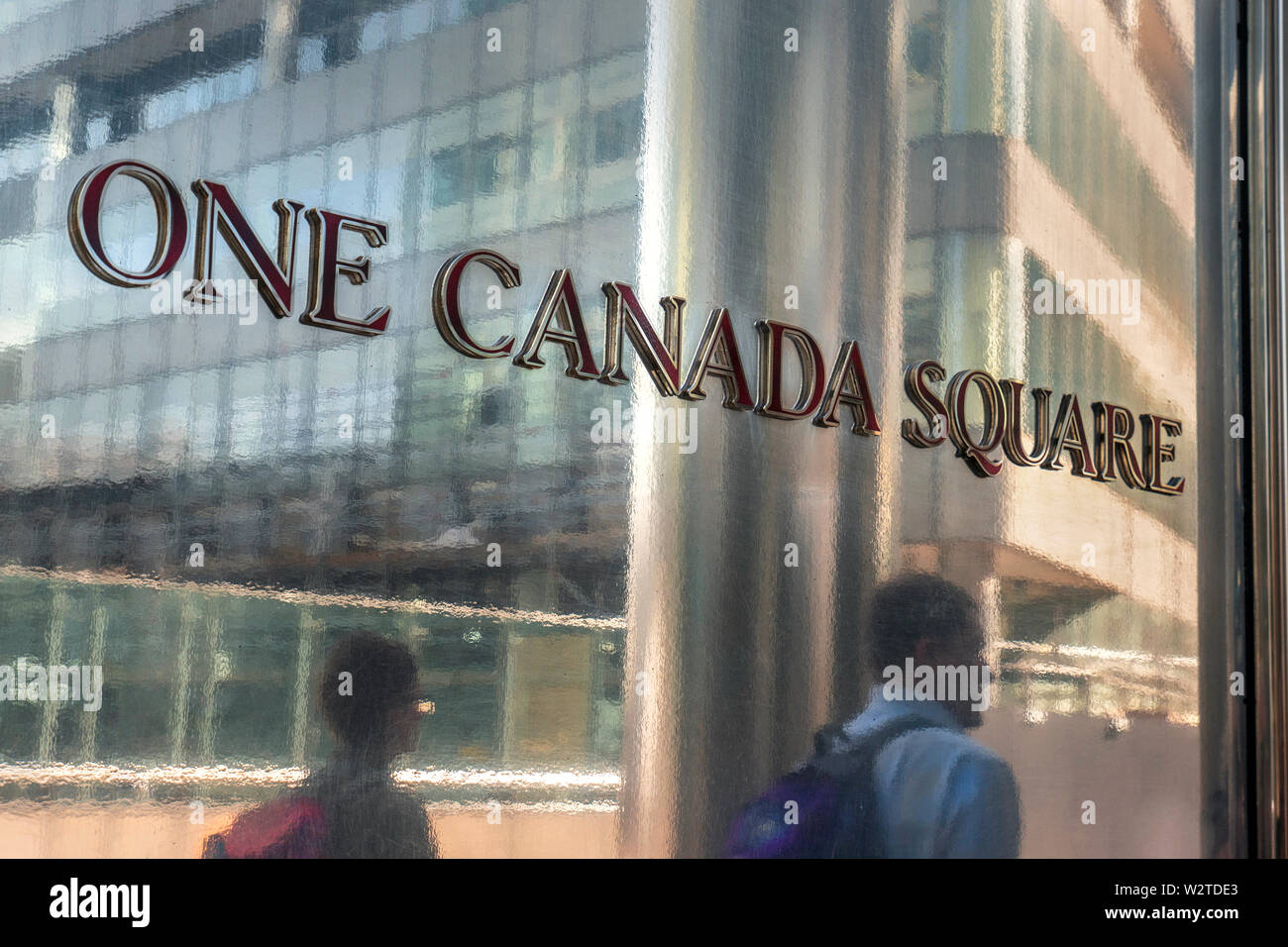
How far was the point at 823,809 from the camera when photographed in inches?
92.6

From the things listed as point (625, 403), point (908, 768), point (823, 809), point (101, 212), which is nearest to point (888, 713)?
point (908, 768)

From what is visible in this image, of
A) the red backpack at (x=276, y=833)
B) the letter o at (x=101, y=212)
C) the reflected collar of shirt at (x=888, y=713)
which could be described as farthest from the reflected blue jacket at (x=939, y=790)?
the letter o at (x=101, y=212)

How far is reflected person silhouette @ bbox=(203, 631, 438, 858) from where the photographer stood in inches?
74.1

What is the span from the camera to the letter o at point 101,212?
1773 millimetres

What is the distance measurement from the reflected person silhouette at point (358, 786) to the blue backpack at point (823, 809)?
24.2 inches

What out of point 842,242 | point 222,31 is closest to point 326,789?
point 222,31

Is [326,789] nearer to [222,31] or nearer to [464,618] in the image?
[464,618]

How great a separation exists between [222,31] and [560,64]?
→ 585 millimetres

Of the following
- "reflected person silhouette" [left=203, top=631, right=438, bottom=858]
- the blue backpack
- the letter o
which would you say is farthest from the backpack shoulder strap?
the letter o

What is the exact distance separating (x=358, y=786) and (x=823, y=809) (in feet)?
2.96

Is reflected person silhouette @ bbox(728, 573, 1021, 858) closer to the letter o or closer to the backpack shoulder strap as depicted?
the backpack shoulder strap

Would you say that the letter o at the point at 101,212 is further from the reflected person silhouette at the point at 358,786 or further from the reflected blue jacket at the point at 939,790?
→ the reflected blue jacket at the point at 939,790

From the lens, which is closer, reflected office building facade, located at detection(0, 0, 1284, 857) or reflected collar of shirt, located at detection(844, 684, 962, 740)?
reflected office building facade, located at detection(0, 0, 1284, 857)
